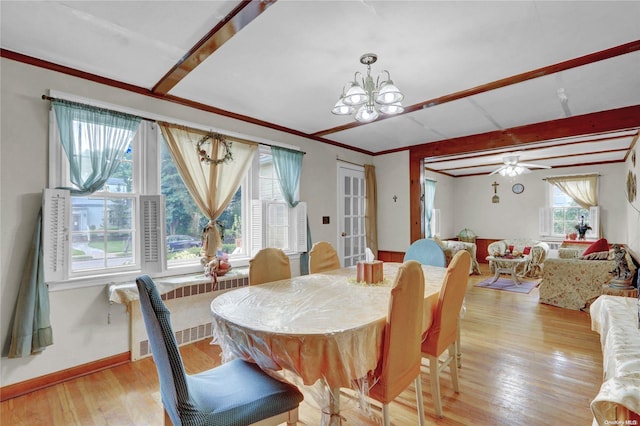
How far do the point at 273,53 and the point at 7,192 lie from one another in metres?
2.14

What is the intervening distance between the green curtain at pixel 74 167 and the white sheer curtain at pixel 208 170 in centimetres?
41

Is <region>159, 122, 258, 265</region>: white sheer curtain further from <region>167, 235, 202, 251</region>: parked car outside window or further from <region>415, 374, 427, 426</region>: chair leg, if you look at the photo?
<region>415, 374, 427, 426</region>: chair leg

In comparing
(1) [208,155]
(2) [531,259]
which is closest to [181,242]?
(1) [208,155]

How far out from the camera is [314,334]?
4.25 ft

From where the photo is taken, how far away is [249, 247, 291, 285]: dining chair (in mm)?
2344

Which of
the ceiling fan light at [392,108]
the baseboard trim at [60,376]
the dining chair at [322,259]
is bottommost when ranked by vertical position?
the baseboard trim at [60,376]

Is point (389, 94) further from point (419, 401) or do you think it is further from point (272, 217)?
point (272, 217)

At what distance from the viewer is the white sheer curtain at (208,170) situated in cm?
297

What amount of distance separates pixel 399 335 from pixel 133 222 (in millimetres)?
2537

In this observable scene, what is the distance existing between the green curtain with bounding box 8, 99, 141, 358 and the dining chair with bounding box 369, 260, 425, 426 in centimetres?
240

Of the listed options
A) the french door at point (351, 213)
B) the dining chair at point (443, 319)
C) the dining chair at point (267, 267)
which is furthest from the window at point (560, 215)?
Answer: the dining chair at point (267, 267)

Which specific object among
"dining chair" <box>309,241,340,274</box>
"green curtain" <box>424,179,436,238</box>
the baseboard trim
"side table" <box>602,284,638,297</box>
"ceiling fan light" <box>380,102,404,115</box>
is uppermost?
"ceiling fan light" <box>380,102,404,115</box>

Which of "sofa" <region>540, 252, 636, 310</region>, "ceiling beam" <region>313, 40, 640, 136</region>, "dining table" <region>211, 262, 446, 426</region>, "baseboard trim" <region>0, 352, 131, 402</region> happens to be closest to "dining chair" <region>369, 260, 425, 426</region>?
"dining table" <region>211, 262, 446, 426</region>

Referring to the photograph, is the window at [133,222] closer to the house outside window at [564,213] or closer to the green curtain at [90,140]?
the green curtain at [90,140]
